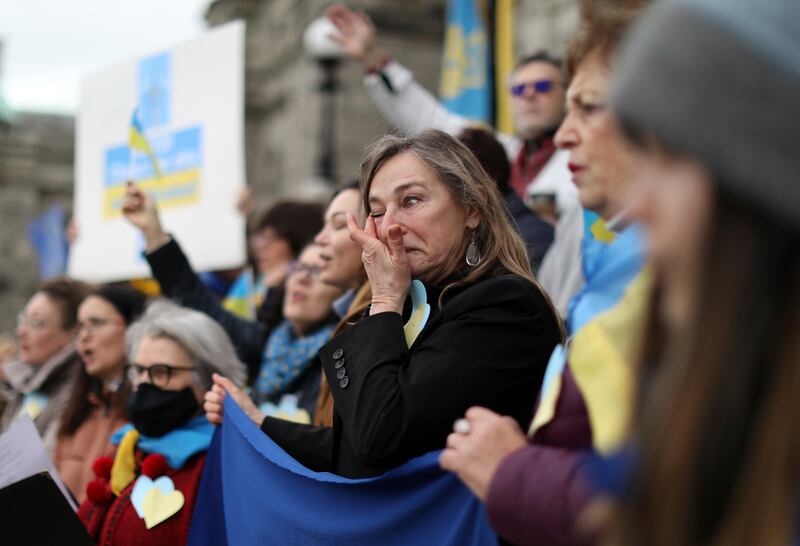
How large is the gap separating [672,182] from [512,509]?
74 centimetres

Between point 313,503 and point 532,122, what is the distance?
2.69 m

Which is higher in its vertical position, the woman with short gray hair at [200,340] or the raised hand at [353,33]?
the raised hand at [353,33]

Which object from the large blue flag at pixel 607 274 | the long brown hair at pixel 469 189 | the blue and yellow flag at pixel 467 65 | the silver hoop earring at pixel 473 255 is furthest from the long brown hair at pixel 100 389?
the blue and yellow flag at pixel 467 65

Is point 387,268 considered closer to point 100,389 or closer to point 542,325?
point 542,325

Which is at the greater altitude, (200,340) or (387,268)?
(387,268)

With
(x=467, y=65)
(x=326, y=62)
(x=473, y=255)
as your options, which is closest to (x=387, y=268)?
(x=473, y=255)

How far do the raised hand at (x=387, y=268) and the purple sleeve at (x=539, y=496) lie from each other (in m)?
0.78

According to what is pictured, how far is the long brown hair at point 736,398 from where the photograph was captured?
111 centimetres

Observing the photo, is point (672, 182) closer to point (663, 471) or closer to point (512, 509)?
point (663, 471)

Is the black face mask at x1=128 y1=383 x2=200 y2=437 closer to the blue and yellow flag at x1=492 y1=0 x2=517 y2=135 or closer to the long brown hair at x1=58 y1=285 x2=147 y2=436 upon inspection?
the long brown hair at x1=58 y1=285 x2=147 y2=436

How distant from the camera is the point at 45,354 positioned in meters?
5.21

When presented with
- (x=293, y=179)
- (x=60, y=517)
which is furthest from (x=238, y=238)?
(x=293, y=179)

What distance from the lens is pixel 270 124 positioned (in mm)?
22188

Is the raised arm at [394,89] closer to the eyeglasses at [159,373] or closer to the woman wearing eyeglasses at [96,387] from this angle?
the woman wearing eyeglasses at [96,387]
